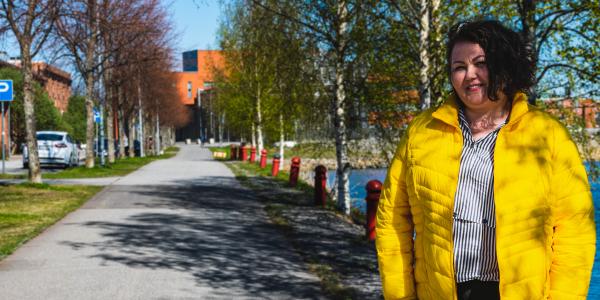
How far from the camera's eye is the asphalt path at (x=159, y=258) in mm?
7012

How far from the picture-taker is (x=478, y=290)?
270 centimetres

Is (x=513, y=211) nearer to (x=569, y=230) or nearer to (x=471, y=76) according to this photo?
(x=569, y=230)

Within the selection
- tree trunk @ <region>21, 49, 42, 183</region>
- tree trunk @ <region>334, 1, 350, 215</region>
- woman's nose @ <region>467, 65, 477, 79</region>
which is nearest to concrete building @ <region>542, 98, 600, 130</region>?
tree trunk @ <region>334, 1, 350, 215</region>

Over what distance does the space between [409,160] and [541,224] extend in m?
0.53

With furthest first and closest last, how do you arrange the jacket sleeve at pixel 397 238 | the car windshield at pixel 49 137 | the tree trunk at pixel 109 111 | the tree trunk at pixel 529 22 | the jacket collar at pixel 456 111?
the tree trunk at pixel 109 111 → the car windshield at pixel 49 137 → the tree trunk at pixel 529 22 → the jacket sleeve at pixel 397 238 → the jacket collar at pixel 456 111

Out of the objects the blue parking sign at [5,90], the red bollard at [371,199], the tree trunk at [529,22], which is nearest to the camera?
the tree trunk at [529,22]

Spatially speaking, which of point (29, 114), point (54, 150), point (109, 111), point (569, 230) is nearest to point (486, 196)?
point (569, 230)

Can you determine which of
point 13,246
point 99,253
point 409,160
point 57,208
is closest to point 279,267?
point 99,253

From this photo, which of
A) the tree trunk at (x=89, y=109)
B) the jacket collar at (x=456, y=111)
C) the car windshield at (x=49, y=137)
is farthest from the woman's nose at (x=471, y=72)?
the car windshield at (x=49, y=137)

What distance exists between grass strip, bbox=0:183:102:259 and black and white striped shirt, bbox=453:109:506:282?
24.2 feet

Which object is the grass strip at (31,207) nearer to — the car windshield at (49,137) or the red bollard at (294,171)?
the red bollard at (294,171)

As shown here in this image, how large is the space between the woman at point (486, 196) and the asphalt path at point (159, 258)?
4019 mm

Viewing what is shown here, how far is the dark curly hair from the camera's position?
2.74 meters

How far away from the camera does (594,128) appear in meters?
9.11
